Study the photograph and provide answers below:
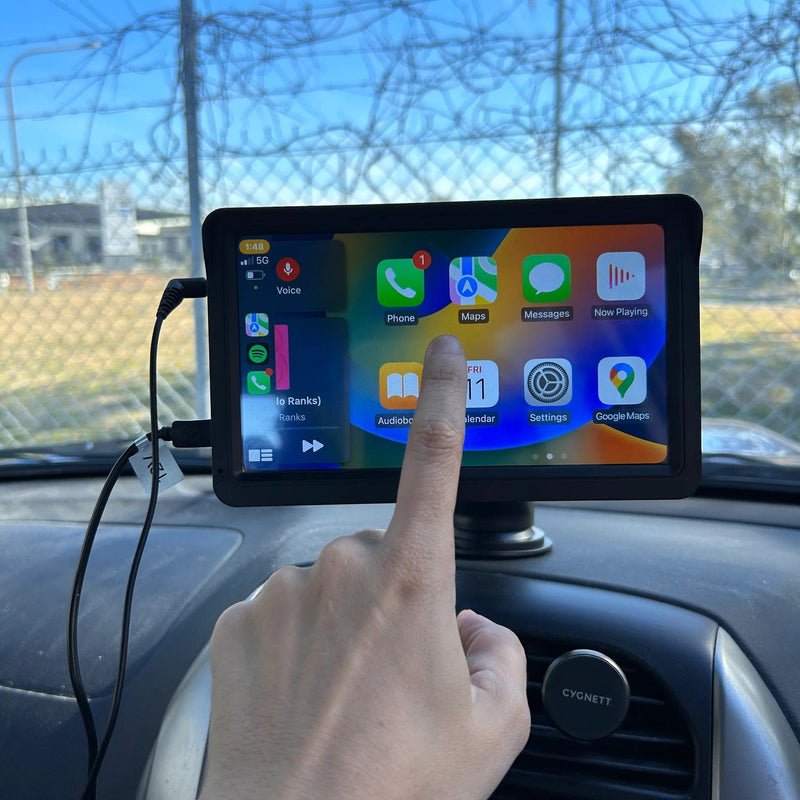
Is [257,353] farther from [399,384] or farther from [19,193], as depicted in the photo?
[19,193]

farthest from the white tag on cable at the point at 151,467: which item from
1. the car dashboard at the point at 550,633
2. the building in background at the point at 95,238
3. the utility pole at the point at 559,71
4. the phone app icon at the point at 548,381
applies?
the utility pole at the point at 559,71

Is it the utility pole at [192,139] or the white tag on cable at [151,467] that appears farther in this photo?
the utility pole at [192,139]

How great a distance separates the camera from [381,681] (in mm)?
549

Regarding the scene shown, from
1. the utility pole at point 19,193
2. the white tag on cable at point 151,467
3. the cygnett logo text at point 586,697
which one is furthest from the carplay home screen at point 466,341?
the utility pole at point 19,193

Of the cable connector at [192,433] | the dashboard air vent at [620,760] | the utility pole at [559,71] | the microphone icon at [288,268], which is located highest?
the utility pole at [559,71]

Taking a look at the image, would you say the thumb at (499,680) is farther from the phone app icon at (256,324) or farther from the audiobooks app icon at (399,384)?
the phone app icon at (256,324)

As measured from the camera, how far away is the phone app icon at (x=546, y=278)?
93 cm

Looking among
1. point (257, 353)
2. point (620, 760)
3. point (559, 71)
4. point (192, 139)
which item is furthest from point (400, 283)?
point (192, 139)

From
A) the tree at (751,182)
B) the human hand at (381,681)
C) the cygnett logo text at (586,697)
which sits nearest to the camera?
the human hand at (381,681)

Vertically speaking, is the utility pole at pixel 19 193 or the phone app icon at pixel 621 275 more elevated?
the utility pole at pixel 19 193

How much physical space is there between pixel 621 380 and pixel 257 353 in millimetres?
438

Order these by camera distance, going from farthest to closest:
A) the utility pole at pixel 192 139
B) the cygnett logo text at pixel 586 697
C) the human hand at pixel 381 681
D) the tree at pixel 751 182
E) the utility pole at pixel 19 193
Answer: the utility pole at pixel 19 193, the utility pole at pixel 192 139, the tree at pixel 751 182, the cygnett logo text at pixel 586 697, the human hand at pixel 381 681

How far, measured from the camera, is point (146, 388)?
171 centimetres

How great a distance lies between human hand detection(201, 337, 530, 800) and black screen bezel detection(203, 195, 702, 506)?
363 mm
